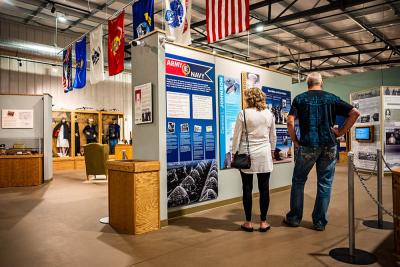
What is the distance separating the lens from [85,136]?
467 inches

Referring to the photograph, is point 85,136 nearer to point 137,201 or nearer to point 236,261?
point 137,201

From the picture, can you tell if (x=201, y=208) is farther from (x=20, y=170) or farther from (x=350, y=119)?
(x=20, y=170)

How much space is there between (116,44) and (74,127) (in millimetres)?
5882

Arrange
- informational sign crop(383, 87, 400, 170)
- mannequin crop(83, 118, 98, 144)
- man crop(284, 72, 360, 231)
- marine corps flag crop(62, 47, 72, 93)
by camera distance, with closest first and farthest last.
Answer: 1. man crop(284, 72, 360, 231)
2. informational sign crop(383, 87, 400, 170)
3. marine corps flag crop(62, 47, 72, 93)
4. mannequin crop(83, 118, 98, 144)

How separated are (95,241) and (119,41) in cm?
448

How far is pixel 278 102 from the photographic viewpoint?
598cm

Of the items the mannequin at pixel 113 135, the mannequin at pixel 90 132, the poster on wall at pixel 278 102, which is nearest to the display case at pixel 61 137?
the mannequin at pixel 90 132

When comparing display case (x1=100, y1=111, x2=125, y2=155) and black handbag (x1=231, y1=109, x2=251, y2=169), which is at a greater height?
display case (x1=100, y1=111, x2=125, y2=155)

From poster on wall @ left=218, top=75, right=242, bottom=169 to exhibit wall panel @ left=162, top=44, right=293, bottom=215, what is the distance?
8cm

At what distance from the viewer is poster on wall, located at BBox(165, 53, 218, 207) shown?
13.3 ft

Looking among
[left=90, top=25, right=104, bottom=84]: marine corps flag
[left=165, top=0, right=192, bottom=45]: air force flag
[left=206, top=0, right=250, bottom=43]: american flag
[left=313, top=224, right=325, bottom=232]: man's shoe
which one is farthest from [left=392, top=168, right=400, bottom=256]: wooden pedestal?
[left=90, top=25, right=104, bottom=84]: marine corps flag

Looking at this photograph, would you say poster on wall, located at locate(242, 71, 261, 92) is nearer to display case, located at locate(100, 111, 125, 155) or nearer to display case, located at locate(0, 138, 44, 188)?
display case, located at locate(0, 138, 44, 188)

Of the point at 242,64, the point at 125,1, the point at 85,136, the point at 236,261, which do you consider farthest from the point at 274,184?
the point at 85,136

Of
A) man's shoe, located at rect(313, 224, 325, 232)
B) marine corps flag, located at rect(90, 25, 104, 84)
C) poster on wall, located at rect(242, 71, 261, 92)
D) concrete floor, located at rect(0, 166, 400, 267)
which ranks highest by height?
marine corps flag, located at rect(90, 25, 104, 84)
